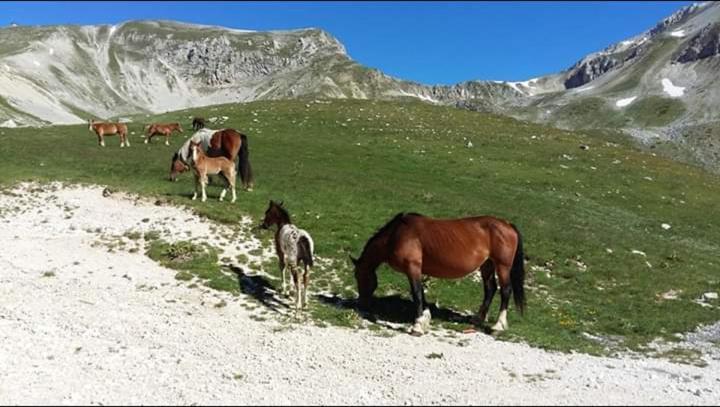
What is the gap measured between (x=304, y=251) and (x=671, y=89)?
208296 mm

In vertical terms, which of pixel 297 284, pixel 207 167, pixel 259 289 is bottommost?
pixel 259 289

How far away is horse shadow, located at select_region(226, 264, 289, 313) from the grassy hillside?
117 centimetres

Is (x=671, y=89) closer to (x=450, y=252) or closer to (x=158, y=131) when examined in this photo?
(x=158, y=131)

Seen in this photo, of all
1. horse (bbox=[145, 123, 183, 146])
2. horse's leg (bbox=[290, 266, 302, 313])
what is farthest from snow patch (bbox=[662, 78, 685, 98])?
horse's leg (bbox=[290, 266, 302, 313])

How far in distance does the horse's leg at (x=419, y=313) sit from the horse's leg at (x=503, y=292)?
6.57 feet

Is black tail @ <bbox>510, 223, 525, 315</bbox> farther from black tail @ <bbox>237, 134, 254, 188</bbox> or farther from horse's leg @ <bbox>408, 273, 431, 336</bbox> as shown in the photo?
black tail @ <bbox>237, 134, 254, 188</bbox>

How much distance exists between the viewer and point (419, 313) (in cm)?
1456

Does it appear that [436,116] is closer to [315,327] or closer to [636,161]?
[636,161]

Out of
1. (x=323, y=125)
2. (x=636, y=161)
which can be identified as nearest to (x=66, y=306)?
(x=323, y=125)

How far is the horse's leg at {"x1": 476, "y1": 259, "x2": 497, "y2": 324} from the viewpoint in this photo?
1569 cm

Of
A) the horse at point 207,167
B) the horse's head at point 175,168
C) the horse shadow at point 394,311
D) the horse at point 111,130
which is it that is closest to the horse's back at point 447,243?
the horse shadow at point 394,311

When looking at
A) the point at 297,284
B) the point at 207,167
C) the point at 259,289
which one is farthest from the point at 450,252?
the point at 207,167

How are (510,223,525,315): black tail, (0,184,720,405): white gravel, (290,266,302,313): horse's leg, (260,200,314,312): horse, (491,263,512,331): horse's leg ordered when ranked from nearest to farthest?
(0,184,720,405): white gravel
(491,263,512,331): horse's leg
(510,223,525,315): black tail
(290,266,302,313): horse's leg
(260,200,314,312): horse

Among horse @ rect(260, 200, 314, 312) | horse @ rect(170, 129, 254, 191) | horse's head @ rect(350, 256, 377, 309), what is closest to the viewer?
horse @ rect(260, 200, 314, 312)
